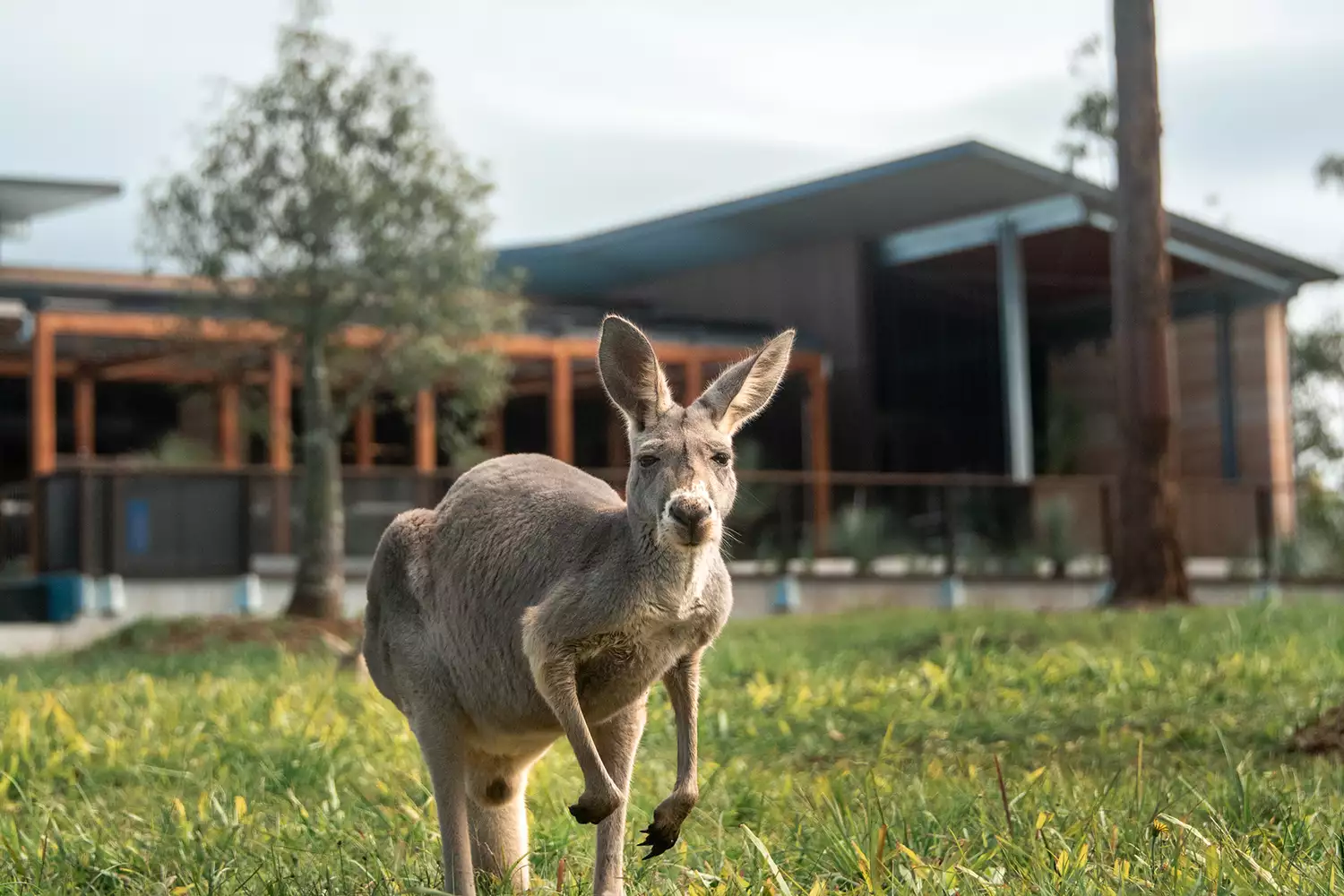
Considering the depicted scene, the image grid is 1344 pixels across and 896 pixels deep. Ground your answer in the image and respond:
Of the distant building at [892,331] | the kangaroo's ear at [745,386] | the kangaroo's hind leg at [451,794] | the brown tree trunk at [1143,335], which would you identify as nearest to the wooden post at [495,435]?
Result: the distant building at [892,331]

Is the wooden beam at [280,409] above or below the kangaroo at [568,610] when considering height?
above

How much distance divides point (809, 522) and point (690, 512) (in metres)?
17.5

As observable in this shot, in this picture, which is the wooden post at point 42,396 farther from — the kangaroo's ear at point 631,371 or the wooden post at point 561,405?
the kangaroo's ear at point 631,371

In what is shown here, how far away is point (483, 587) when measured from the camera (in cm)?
369

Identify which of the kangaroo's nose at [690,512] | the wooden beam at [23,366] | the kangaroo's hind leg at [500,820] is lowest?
the kangaroo's hind leg at [500,820]

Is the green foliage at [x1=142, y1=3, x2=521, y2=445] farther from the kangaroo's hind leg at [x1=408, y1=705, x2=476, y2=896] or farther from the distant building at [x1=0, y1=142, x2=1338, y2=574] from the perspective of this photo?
the kangaroo's hind leg at [x1=408, y1=705, x2=476, y2=896]

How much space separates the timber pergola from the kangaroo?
10.7 metres

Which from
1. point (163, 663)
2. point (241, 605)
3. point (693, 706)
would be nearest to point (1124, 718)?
point (693, 706)

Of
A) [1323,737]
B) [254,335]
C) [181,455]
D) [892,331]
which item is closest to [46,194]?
[181,455]

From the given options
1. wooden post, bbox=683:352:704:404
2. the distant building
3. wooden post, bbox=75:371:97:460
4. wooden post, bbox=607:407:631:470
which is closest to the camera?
wooden post, bbox=75:371:97:460

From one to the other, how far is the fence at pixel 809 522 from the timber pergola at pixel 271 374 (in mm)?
500

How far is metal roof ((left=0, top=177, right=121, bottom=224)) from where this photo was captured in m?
21.0

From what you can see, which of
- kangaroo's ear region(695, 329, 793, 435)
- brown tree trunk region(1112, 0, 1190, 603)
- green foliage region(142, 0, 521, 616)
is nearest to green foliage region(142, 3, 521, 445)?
green foliage region(142, 0, 521, 616)

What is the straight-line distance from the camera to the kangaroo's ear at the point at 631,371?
334 centimetres
